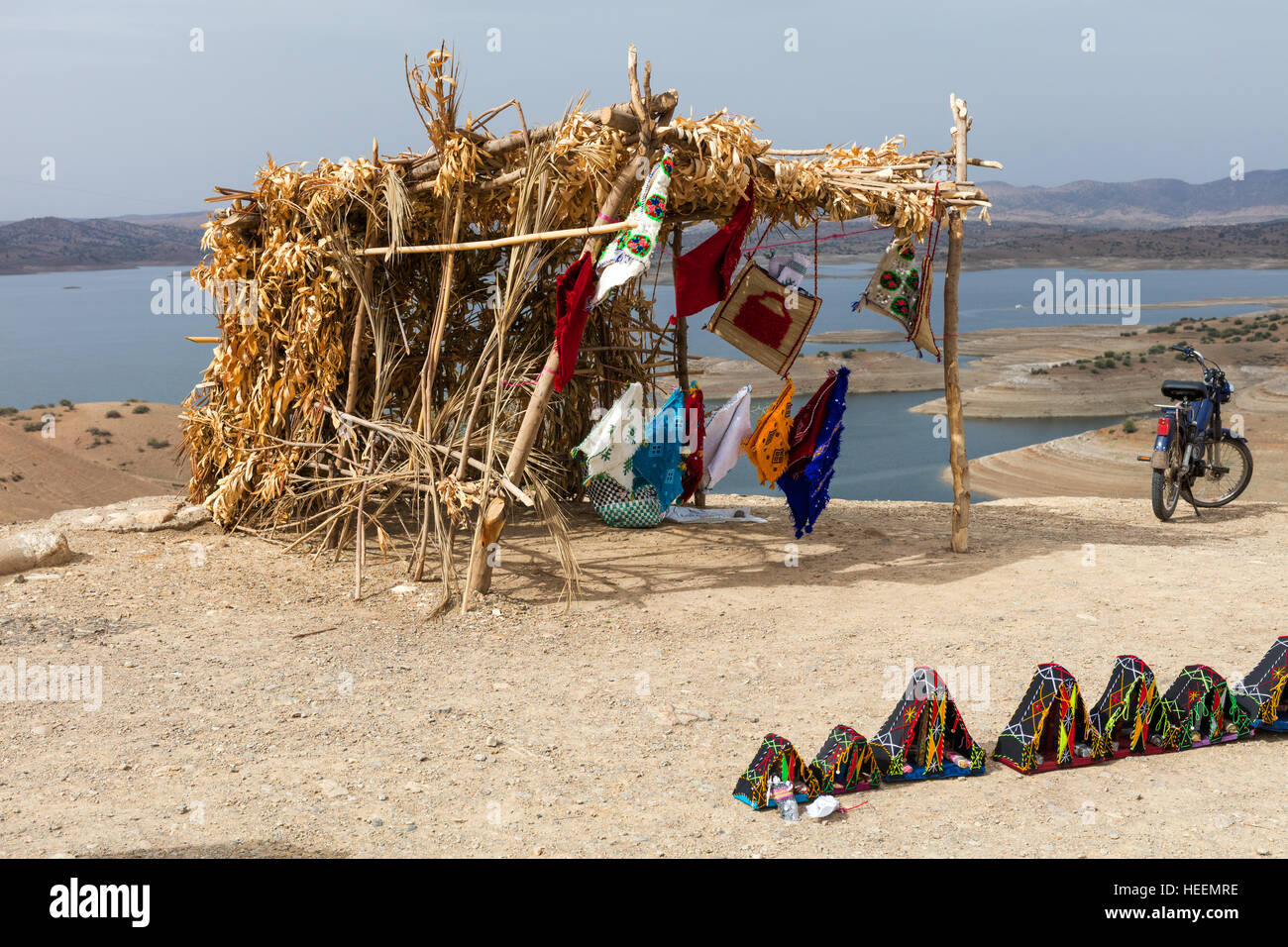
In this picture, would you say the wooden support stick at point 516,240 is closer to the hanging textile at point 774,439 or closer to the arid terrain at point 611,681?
the hanging textile at point 774,439

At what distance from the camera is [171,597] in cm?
627

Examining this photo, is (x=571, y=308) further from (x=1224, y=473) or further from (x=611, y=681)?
(x=1224, y=473)

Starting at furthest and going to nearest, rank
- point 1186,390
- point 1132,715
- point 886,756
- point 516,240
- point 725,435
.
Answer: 1. point 1186,390
2. point 725,435
3. point 516,240
4. point 1132,715
5. point 886,756

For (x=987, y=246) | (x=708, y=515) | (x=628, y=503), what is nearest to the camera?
(x=628, y=503)

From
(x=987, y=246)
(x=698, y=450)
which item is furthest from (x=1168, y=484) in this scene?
(x=987, y=246)

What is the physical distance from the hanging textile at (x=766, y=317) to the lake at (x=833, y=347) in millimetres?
281

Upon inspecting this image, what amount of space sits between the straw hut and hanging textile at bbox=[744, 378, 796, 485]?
1.17 meters

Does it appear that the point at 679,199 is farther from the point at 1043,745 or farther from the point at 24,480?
the point at 24,480

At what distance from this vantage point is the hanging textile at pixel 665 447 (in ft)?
25.2

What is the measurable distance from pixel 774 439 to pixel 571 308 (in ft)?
6.28

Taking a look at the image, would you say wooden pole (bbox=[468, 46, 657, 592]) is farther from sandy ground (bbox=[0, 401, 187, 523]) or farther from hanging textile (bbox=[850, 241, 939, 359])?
sandy ground (bbox=[0, 401, 187, 523])

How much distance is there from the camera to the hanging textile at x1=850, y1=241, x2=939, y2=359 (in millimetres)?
7289

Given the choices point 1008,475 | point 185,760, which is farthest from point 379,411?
point 1008,475

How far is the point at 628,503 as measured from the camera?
801 centimetres
